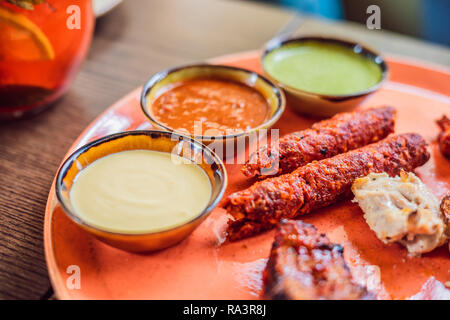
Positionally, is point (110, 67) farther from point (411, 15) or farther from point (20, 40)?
point (411, 15)

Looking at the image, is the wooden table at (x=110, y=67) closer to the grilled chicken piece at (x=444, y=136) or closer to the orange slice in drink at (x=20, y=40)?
the orange slice in drink at (x=20, y=40)

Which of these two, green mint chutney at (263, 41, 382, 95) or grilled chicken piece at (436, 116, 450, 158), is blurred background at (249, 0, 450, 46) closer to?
green mint chutney at (263, 41, 382, 95)

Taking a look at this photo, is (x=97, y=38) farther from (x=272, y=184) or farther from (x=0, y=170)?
(x=272, y=184)

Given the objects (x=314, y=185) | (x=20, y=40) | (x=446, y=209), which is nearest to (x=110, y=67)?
(x=20, y=40)

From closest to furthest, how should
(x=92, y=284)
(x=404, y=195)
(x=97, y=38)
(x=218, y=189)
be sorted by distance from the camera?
(x=92, y=284) < (x=218, y=189) < (x=404, y=195) < (x=97, y=38)

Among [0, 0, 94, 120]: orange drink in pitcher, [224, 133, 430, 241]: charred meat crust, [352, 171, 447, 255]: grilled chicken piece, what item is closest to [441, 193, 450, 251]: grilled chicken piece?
[352, 171, 447, 255]: grilled chicken piece

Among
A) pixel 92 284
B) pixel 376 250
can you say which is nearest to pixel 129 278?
pixel 92 284

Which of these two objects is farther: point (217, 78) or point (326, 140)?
point (217, 78)
